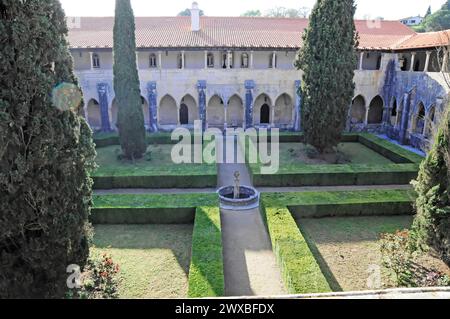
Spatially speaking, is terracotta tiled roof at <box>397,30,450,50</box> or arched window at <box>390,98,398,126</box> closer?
terracotta tiled roof at <box>397,30,450,50</box>

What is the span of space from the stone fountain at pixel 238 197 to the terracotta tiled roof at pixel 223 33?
12.6 meters

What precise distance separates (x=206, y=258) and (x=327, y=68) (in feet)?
39.4

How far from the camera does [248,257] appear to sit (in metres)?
9.21

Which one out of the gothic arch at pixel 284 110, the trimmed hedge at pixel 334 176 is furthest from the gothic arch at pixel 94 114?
the trimmed hedge at pixel 334 176

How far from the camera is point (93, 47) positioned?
73.6 ft

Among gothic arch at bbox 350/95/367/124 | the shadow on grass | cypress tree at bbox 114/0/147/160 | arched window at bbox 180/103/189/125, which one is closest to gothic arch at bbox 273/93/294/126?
gothic arch at bbox 350/95/367/124

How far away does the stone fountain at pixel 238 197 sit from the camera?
493 inches

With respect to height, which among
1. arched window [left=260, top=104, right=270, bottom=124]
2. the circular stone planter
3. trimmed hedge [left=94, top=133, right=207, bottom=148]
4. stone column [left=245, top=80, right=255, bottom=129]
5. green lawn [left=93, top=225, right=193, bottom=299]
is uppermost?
stone column [left=245, top=80, right=255, bottom=129]

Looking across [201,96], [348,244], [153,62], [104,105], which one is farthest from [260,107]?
[348,244]

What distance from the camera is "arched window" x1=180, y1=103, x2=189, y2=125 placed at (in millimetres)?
26406

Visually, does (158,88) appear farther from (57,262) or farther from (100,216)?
(57,262)

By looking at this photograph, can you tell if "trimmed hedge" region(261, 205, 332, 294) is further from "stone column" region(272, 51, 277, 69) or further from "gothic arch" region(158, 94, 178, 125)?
"gothic arch" region(158, 94, 178, 125)

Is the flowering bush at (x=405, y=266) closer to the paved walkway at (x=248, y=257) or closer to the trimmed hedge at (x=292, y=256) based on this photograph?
the trimmed hedge at (x=292, y=256)
